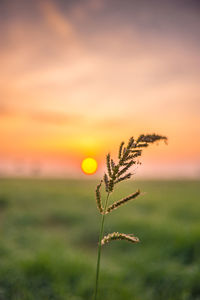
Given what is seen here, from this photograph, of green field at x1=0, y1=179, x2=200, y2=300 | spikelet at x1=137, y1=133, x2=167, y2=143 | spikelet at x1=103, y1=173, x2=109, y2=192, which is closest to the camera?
spikelet at x1=137, y1=133, x2=167, y2=143

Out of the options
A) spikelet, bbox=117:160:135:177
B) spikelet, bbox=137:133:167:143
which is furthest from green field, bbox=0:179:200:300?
spikelet, bbox=137:133:167:143

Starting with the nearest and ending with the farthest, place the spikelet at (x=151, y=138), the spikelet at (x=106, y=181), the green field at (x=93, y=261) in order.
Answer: the spikelet at (x=151, y=138)
the spikelet at (x=106, y=181)
the green field at (x=93, y=261)

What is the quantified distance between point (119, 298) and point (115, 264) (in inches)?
120

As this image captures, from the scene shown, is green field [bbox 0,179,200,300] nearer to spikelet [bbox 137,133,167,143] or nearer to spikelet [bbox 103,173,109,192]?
spikelet [bbox 103,173,109,192]

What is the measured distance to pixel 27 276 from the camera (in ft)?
21.9

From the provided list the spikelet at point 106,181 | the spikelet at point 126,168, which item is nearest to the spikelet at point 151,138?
the spikelet at point 126,168

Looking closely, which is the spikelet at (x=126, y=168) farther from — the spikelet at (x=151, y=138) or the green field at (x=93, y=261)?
the green field at (x=93, y=261)

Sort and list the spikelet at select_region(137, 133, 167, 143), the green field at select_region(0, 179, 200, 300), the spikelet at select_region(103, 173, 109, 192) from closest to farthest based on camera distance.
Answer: the spikelet at select_region(137, 133, 167, 143) → the spikelet at select_region(103, 173, 109, 192) → the green field at select_region(0, 179, 200, 300)

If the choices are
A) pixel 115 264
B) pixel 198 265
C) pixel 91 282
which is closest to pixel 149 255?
pixel 115 264

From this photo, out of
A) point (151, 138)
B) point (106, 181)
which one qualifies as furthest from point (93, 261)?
point (151, 138)

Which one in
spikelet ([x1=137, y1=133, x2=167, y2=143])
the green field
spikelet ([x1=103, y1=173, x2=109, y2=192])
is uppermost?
spikelet ([x1=137, y1=133, x2=167, y2=143])

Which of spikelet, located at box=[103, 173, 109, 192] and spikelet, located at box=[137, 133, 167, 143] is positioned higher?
spikelet, located at box=[137, 133, 167, 143]

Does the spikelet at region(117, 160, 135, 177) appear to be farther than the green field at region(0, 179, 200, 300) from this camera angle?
No

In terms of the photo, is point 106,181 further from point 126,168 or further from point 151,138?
point 151,138
